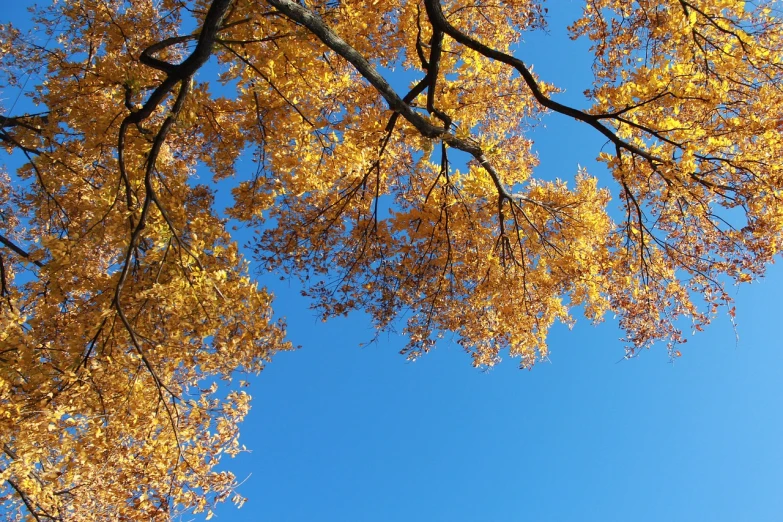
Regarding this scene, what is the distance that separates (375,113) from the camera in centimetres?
657

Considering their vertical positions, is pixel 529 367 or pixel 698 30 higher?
pixel 698 30

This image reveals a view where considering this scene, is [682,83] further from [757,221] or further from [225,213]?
[225,213]

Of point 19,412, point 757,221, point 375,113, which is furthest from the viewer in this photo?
point 375,113

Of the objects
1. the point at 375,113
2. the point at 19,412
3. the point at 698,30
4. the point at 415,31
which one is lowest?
the point at 19,412

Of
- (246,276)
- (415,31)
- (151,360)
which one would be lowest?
(151,360)

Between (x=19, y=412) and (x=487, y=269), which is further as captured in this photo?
(x=487, y=269)

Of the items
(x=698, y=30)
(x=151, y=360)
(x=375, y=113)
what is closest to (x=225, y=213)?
(x=151, y=360)

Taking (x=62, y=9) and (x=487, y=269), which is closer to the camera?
(x=62, y=9)

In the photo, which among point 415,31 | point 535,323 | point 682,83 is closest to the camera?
point 682,83

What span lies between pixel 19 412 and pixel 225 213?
2.92 m

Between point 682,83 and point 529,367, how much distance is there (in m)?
5.14

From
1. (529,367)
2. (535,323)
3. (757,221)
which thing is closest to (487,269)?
(535,323)

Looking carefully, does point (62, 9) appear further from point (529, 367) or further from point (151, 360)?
point (529, 367)

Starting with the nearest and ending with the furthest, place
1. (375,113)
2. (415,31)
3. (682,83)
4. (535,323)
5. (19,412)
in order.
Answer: (19,412) → (682,83) → (375,113) → (415,31) → (535,323)
